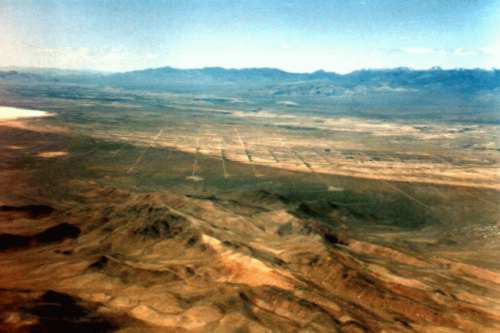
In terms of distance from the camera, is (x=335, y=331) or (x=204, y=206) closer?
(x=335, y=331)

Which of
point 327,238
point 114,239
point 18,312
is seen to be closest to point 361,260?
point 327,238

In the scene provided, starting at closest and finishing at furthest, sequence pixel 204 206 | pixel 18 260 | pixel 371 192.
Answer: pixel 18 260
pixel 204 206
pixel 371 192

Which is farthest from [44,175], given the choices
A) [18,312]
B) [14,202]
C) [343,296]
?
[343,296]

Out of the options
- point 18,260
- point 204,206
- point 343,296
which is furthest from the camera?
point 204,206

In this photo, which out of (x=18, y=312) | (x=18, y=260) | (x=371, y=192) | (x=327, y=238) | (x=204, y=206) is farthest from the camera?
(x=371, y=192)

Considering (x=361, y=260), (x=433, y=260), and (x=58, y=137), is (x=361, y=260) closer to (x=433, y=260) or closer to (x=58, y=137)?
(x=433, y=260)

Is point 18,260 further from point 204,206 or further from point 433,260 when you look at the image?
point 433,260
